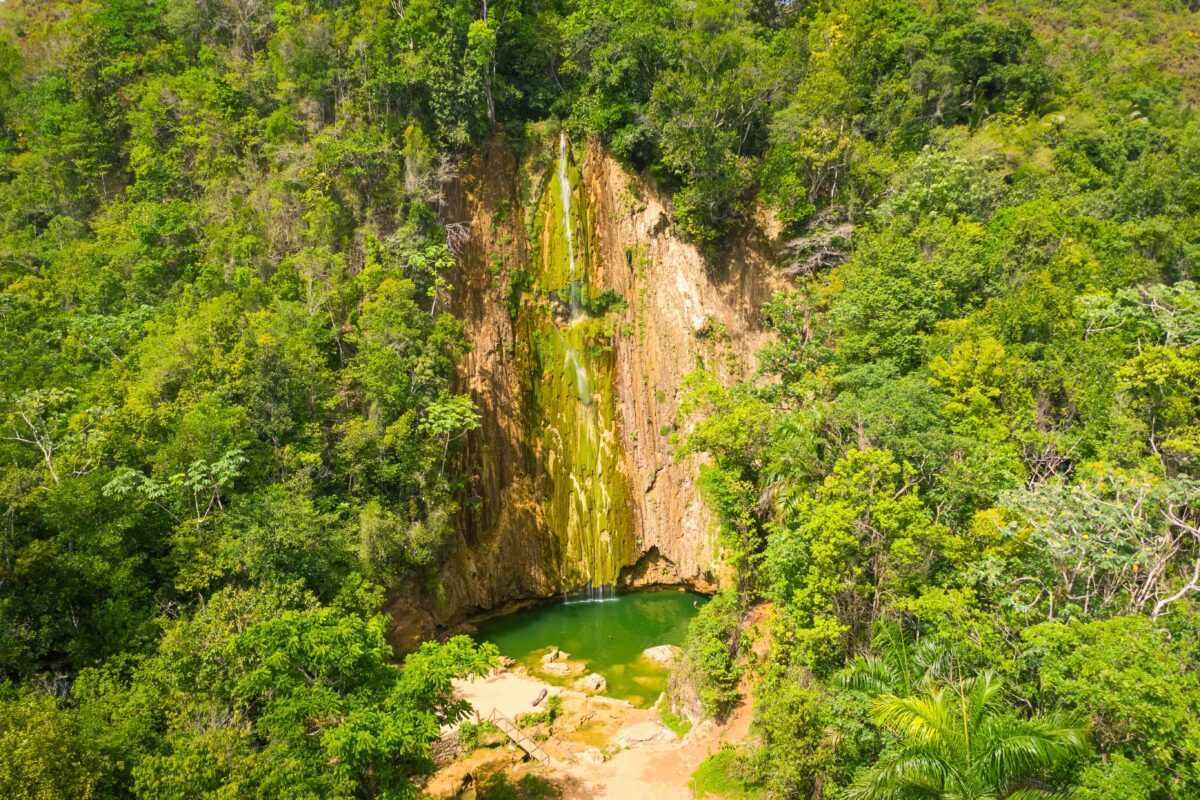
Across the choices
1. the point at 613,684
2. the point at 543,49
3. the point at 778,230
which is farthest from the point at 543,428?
the point at 543,49

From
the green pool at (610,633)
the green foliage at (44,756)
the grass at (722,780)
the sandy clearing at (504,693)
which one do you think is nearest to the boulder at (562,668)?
the green pool at (610,633)

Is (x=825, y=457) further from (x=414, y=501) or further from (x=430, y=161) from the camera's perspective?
(x=430, y=161)

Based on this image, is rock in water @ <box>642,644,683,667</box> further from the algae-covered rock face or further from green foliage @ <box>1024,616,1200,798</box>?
green foliage @ <box>1024,616,1200,798</box>

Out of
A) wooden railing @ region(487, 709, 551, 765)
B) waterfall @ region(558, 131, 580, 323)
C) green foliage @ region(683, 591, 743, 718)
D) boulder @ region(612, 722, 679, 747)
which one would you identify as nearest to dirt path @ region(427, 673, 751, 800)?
boulder @ region(612, 722, 679, 747)

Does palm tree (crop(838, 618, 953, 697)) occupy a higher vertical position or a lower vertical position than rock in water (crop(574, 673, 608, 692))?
higher

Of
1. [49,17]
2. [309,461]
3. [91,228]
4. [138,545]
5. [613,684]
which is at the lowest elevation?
[613,684]
